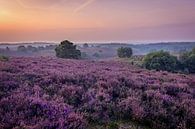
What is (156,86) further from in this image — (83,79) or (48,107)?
(48,107)

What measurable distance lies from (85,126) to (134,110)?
7.23 feet

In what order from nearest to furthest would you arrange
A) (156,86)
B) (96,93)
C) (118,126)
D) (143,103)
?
(118,126), (143,103), (96,93), (156,86)

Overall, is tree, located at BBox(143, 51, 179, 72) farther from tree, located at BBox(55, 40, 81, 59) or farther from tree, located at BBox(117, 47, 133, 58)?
tree, located at BBox(117, 47, 133, 58)

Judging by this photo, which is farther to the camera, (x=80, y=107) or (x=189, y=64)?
(x=189, y=64)

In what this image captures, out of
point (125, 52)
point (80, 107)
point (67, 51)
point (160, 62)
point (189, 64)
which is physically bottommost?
point (125, 52)

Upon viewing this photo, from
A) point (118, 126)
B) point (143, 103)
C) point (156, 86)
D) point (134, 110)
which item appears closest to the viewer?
point (118, 126)

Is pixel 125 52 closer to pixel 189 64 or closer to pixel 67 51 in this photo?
pixel 67 51

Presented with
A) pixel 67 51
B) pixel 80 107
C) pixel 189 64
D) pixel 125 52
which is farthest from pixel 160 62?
pixel 125 52

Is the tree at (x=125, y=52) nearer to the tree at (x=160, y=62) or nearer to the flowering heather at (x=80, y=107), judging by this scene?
the tree at (x=160, y=62)

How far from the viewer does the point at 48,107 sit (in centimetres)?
779

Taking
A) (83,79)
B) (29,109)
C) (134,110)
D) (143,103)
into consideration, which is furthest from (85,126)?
(83,79)

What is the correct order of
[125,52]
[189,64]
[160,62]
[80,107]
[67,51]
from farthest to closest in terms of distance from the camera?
[125,52]
[67,51]
[189,64]
[160,62]
[80,107]

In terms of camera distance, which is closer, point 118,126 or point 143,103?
point 118,126

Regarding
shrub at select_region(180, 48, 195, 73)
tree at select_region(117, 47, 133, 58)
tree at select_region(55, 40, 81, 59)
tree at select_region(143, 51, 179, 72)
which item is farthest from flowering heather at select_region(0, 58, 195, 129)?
tree at select_region(117, 47, 133, 58)
